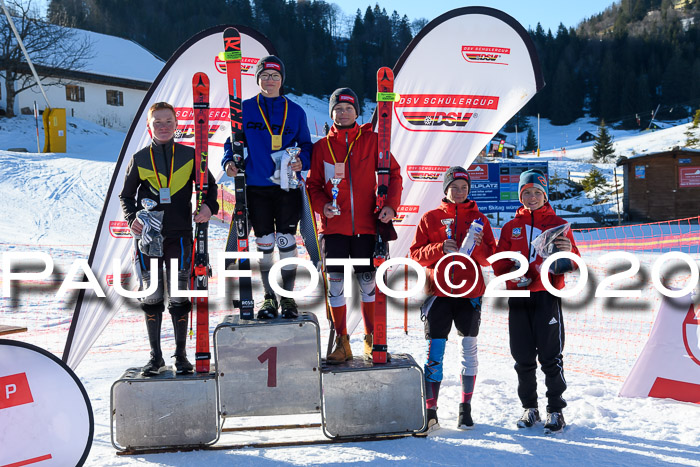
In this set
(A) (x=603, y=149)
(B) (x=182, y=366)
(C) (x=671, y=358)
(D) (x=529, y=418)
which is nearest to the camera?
(B) (x=182, y=366)

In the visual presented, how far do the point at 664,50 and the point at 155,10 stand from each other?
7961 centimetres

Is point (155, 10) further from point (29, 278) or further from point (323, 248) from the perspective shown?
point (323, 248)

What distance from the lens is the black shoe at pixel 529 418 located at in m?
3.83

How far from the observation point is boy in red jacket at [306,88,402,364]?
3.94 m

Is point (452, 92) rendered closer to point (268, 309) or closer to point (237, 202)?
point (237, 202)

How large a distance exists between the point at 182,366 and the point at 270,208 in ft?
3.84

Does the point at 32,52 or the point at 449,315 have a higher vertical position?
the point at 32,52

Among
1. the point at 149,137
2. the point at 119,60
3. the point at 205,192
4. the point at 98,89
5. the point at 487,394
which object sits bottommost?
the point at 487,394

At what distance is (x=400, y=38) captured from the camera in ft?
330

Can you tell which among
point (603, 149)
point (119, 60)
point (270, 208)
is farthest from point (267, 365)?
point (603, 149)

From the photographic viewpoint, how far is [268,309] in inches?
151

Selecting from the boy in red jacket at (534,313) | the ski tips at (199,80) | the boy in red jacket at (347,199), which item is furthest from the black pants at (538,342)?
the ski tips at (199,80)

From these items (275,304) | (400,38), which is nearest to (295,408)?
(275,304)

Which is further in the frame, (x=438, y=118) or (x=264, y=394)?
(x=438, y=118)
